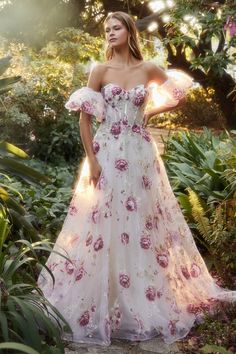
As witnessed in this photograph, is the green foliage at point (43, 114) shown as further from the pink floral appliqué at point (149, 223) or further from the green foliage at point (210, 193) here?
the pink floral appliqué at point (149, 223)

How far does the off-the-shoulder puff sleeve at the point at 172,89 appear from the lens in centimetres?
371

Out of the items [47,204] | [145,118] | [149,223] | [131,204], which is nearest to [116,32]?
[145,118]

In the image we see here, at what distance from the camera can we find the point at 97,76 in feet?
11.1

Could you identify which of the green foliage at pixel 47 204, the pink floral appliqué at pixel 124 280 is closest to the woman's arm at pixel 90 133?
the pink floral appliqué at pixel 124 280

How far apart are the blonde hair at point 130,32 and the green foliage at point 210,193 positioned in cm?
156

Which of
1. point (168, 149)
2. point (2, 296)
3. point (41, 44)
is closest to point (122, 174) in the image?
point (2, 296)

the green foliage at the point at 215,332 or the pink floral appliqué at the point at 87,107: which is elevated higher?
the pink floral appliqué at the point at 87,107

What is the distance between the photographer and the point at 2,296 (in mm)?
2525

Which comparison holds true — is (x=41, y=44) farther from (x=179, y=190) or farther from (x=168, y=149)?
(x=179, y=190)

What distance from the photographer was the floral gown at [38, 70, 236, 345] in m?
3.29

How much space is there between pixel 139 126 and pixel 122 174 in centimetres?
37

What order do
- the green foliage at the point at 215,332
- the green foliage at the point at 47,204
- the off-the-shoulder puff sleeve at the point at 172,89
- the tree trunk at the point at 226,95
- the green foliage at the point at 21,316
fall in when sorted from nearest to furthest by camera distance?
the green foliage at the point at 21,316 → the green foliage at the point at 215,332 → the off-the-shoulder puff sleeve at the point at 172,89 → the green foliage at the point at 47,204 → the tree trunk at the point at 226,95

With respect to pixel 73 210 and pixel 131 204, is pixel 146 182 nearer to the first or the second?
pixel 131 204

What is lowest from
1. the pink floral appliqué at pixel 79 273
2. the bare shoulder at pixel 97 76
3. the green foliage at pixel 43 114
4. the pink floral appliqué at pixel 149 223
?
the pink floral appliqué at pixel 79 273
